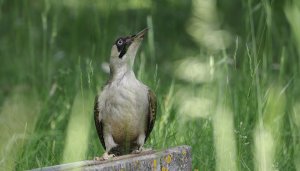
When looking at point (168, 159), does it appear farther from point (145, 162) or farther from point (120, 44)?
point (120, 44)

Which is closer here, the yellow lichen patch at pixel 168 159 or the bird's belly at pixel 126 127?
the yellow lichen patch at pixel 168 159

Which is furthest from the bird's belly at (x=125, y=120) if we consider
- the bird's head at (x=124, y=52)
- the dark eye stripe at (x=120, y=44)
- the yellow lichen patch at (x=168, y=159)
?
the yellow lichen patch at (x=168, y=159)

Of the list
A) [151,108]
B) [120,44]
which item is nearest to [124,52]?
[120,44]

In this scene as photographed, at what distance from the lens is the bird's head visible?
527 centimetres

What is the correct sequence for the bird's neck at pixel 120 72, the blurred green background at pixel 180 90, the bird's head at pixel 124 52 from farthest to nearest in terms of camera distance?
1. the bird's head at pixel 124 52
2. the bird's neck at pixel 120 72
3. the blurred green background at pixel 180 90

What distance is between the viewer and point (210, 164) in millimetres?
5375

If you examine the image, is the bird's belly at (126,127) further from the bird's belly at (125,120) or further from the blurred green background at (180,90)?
the blurred green background at (180,90)

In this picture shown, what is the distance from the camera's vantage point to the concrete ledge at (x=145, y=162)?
13.7 ft

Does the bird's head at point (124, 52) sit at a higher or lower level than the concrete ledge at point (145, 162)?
higher

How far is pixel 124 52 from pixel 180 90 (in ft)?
8.19

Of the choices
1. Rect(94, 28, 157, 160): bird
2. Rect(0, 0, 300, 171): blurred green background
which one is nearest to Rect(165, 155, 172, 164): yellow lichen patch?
Rect(0, 0, 300, 171): blurred green background

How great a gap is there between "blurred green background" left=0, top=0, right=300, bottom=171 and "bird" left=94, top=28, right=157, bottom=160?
0.16m

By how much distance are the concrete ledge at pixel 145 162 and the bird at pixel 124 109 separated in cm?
41

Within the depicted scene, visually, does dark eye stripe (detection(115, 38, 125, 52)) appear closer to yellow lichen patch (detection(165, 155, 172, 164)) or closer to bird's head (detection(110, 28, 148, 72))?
bird's head (detection(110, 28, 148, 72))
